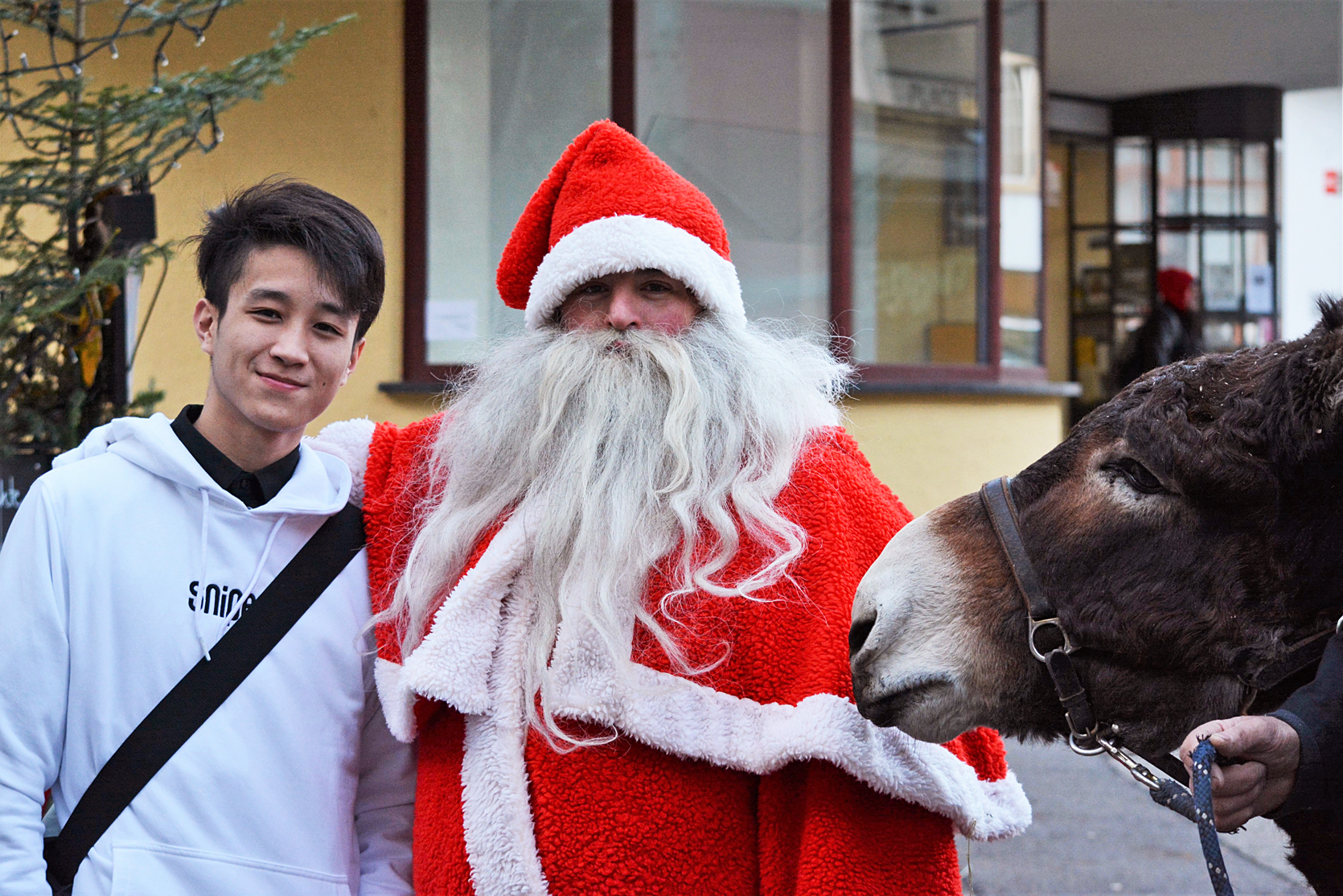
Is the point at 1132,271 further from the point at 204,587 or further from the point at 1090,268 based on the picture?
the point at 204,587

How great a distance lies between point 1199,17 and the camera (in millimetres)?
9008

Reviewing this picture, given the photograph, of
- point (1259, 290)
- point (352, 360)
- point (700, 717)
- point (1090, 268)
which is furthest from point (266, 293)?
point (1259, 290)

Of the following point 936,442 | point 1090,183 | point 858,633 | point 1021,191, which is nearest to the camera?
point 858,633

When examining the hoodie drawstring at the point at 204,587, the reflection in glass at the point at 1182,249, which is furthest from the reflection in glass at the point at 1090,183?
the hoodie drawstring at the point at 204,587

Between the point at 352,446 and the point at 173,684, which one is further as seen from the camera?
the point at 352,446

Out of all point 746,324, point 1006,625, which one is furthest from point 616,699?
point 746,324

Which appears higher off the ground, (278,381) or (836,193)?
(836,193)

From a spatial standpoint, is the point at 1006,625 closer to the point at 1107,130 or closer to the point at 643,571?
the point at 643,571

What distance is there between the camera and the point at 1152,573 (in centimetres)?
153

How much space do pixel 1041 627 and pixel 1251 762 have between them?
30 cm

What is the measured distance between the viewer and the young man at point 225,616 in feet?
5.60

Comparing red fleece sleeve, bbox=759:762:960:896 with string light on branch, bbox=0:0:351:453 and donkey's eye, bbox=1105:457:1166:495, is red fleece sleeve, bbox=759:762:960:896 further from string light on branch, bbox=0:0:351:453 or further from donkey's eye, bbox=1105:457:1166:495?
string light on branch, bbox=0:0:351:453

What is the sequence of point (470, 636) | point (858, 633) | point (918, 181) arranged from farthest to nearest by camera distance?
1. point (918, 181)
2. point (470, 636)
3. point (858, 633)

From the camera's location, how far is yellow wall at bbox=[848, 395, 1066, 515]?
6578 millimetres
